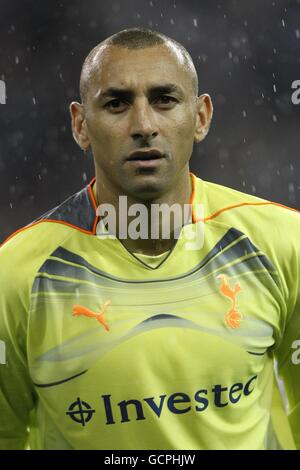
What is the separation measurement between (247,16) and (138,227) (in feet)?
17.1

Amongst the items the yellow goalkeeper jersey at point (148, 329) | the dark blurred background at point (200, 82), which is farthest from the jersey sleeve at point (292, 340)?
the dark blurred background at point (200, 82)

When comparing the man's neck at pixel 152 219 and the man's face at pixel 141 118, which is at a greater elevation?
the man's face at pixel 141 118

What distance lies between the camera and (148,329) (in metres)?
3.29

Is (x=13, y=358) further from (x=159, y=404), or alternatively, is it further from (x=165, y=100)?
(x=165, y=100)

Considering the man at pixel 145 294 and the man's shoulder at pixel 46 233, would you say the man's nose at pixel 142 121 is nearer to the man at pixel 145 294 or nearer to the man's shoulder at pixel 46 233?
the man at pixel 145 294

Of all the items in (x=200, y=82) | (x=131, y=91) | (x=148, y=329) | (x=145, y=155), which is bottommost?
(x=148, y=329)

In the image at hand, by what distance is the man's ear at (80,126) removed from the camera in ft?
11.5

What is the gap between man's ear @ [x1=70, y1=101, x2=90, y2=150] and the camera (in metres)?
3.50

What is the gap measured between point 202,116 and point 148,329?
0.84 meters

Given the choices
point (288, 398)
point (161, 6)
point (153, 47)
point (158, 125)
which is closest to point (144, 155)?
point (158, 125)

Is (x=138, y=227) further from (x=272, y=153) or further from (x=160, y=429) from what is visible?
(x=272, y=153)

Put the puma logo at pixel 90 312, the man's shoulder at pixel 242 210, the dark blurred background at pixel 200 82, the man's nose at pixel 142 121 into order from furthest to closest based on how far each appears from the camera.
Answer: the dark blurred background at pixel 200 82
the man's shoulder at pixel 242 210
the puma logo at pixel 90 312
the man's nose at pixel 142 121

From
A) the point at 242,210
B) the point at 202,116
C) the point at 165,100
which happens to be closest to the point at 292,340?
the point at 242,210

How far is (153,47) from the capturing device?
10.9 ft
